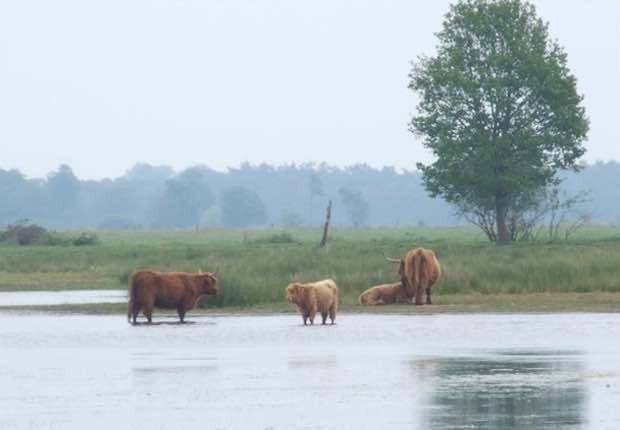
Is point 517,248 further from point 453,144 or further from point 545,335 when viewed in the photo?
point 545,335

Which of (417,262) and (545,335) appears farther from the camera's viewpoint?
(417,262)

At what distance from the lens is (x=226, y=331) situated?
27484mm

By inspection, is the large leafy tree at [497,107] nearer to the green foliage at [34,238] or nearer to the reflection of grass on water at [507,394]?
the green foliage at [34,238]

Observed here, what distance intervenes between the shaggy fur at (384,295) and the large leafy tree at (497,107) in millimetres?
22850

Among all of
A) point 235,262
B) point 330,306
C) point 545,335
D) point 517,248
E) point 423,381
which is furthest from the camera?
point 517,248

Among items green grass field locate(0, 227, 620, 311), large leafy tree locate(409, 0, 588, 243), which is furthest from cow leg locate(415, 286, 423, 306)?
large leafy tree locate(409, 0, 588, 243)

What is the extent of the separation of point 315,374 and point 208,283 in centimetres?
1195

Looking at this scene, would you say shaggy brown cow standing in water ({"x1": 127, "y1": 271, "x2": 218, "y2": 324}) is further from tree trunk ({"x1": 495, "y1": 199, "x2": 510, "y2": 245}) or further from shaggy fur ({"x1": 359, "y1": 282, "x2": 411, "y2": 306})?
tree trunk ({"x1": 495, "y1": 199, "x2": 510, "y2": 245})

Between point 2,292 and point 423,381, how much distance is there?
81.2 ft

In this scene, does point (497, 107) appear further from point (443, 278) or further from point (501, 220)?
point (443, 278)

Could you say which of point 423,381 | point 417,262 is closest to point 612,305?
point 417,262

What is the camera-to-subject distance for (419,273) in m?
33.9

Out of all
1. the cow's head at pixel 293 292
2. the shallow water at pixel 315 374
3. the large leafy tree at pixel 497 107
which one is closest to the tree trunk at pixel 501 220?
the large leafy tree at pixel 497 107

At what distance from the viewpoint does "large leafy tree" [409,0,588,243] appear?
57.4m
